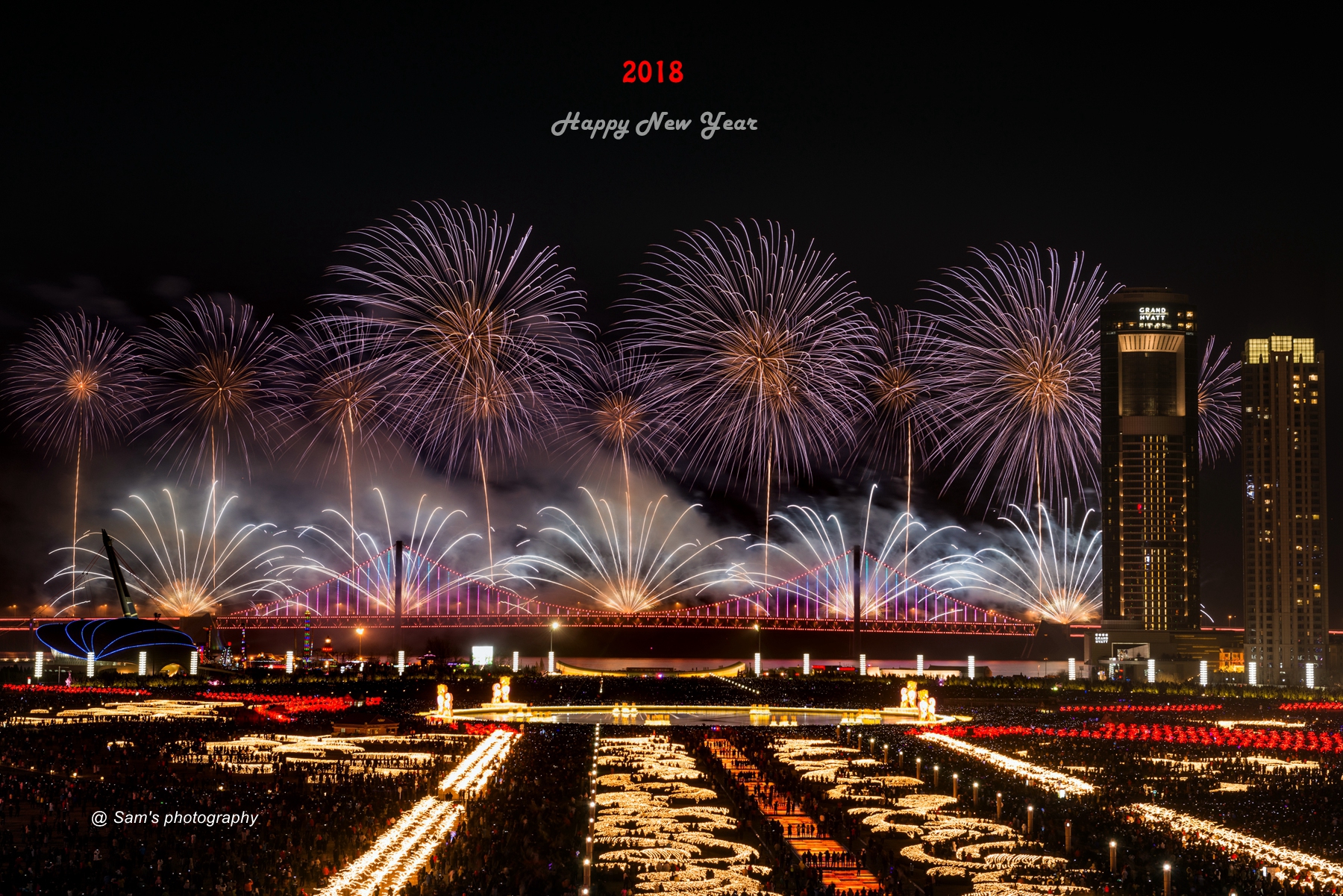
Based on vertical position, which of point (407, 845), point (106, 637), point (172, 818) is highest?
point (106, 637)

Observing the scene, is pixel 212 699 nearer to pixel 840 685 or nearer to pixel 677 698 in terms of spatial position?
pixel 677 698

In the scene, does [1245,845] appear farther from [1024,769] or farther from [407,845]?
[407,845]

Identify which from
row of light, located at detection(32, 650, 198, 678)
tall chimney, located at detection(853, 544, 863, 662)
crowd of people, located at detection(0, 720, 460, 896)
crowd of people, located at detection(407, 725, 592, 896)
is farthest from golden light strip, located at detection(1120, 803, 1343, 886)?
tall chimney, located at detection(853, 544, 863, 662)

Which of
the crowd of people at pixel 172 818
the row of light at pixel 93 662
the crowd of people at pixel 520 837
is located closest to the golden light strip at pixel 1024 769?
the crowd of people at pixel 520 837

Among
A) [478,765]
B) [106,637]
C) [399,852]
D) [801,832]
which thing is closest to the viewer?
[399,852]

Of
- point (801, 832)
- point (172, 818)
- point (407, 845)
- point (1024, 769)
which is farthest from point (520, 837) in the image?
point (1024, 769)

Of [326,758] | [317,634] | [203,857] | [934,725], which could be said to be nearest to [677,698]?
[934,725]

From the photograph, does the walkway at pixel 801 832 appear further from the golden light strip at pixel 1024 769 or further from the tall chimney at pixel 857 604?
the tall chimney at pixel 857 604
